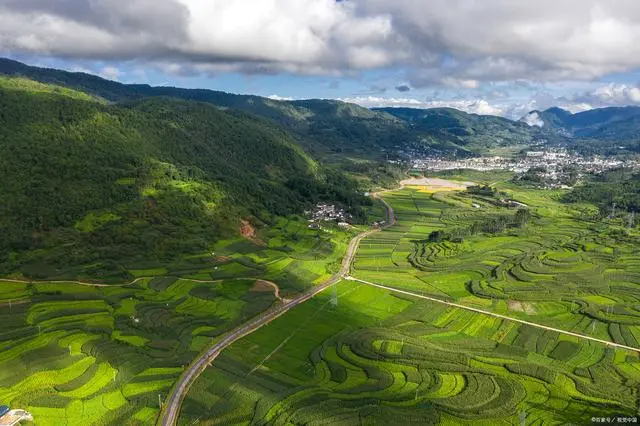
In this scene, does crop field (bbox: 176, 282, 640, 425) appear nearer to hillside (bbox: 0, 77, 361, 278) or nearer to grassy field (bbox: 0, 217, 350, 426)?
grassy field (bbox: 0, 217, 350, 426)

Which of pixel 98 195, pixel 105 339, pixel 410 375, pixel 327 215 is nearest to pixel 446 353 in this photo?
pixel 410 375

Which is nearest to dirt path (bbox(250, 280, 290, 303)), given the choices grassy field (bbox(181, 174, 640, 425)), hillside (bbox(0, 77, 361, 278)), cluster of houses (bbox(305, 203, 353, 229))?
grassy field (bbox(181, 174, 640, 425))

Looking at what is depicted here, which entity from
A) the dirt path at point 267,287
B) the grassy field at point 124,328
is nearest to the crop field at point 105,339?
the grassy field at point 124,328

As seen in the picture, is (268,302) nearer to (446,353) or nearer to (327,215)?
(446,353)

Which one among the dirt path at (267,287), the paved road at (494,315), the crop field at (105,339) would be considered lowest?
the crop field at (105,339)

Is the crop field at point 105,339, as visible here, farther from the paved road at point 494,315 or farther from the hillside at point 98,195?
the paved road at point 494,315
